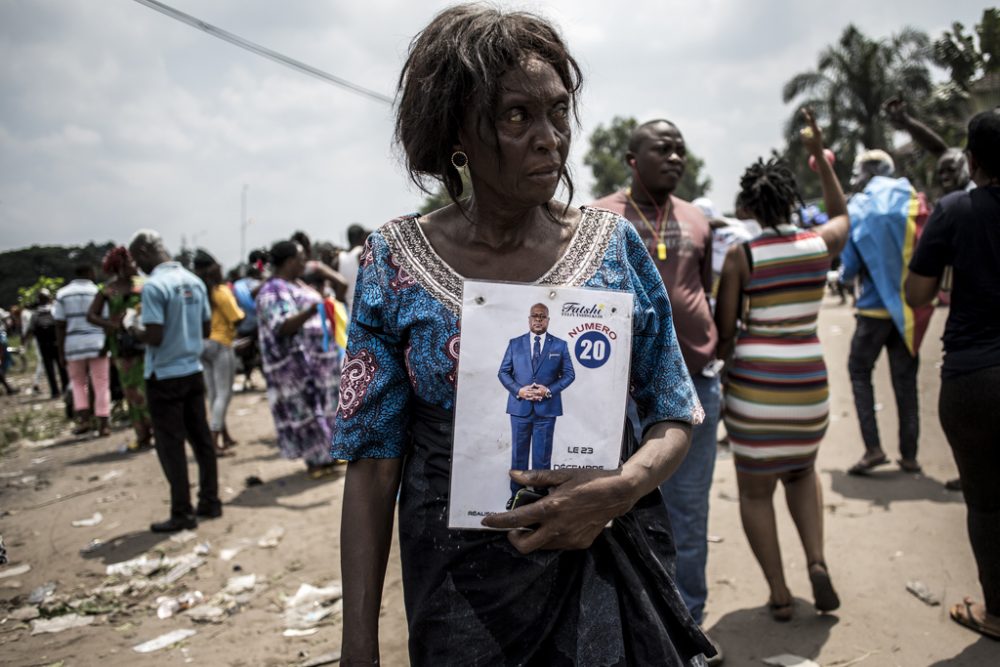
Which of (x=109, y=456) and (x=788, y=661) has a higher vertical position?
(x=788, y=661)

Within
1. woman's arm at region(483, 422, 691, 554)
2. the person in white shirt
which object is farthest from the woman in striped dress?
the person in white shirt

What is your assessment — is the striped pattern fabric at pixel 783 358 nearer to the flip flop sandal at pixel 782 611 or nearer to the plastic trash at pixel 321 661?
the flip flop sandal at pixel 782 611

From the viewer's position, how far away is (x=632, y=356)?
1.49 metres

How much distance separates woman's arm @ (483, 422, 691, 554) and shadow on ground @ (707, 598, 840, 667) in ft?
7.03

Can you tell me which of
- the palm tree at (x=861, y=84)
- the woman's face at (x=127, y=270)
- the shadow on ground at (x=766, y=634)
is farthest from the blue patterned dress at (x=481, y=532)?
the palm tree at (x=861, y=84)

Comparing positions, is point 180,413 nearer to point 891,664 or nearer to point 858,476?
point 891,664

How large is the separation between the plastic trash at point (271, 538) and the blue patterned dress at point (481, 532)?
3807mm

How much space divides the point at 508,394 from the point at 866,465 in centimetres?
460

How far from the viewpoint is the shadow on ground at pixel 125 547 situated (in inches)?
189

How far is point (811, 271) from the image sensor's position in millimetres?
3074

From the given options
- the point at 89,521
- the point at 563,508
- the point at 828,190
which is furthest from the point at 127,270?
the point at 563,508

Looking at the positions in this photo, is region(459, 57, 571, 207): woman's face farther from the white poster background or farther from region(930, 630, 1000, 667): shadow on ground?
region(930, 630, 1000, 667): shadow on ground

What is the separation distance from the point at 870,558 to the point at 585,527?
128 inches

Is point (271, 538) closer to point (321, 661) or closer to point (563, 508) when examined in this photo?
point (321, 661)
